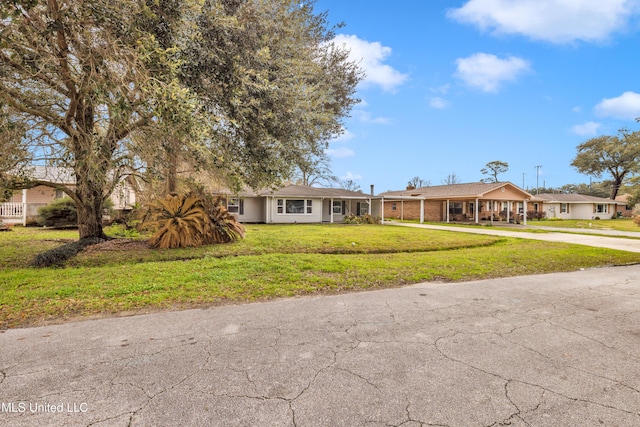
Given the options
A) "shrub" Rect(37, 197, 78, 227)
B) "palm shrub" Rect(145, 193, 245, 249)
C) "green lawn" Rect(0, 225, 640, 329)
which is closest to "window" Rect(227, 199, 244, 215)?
"shrub" Rect(37, 197, 78, 227)

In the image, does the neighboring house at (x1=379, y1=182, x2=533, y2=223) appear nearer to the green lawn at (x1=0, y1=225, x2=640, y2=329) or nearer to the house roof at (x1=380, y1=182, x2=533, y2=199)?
the house roof at (x1=380, y1=182, x2=533, y2=199)

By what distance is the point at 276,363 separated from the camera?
2775 millimetres

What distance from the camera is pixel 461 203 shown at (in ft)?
101

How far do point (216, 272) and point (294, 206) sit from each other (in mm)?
17866

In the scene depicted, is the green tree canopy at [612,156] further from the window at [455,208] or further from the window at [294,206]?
the window at [294,206]

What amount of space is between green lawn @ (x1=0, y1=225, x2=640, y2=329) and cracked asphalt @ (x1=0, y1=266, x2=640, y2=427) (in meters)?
0.79

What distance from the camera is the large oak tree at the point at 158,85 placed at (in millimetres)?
5422

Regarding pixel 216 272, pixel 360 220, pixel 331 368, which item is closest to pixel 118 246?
pixel 216 272

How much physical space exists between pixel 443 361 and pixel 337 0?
503 inches

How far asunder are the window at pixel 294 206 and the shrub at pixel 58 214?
40.9 ft

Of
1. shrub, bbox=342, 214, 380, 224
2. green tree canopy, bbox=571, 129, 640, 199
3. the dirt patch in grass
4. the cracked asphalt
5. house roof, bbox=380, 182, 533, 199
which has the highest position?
green tree canopy, bbox=571, 129, 640, 199

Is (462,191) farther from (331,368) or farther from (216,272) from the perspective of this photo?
(331,368)

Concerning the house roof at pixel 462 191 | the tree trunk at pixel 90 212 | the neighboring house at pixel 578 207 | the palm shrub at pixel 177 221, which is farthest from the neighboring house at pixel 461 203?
the tree trunk at pixel 90 212

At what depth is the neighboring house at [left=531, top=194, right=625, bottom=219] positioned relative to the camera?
41.0 meters
